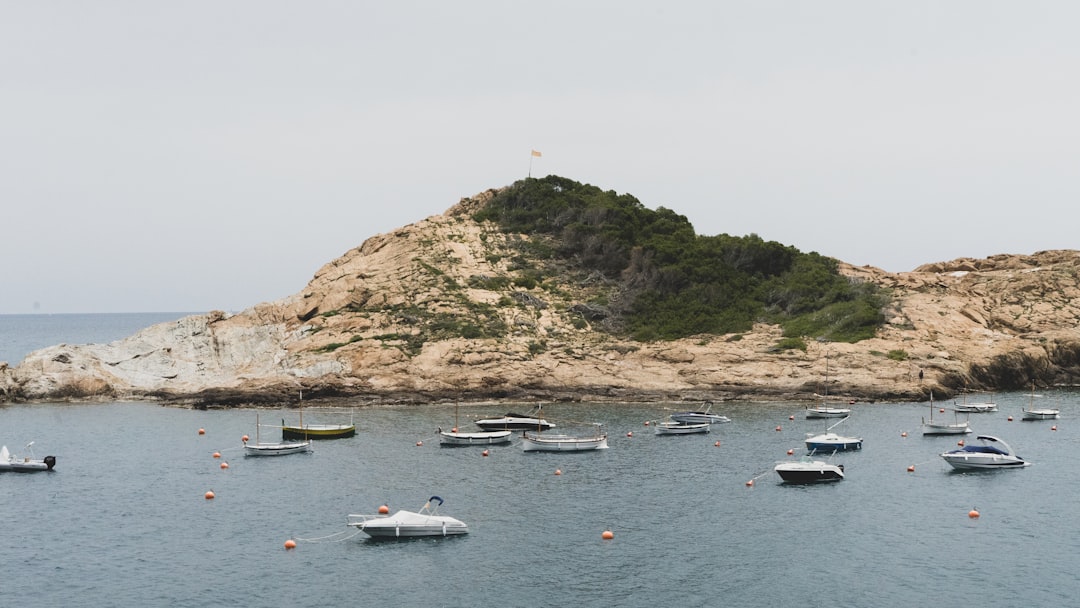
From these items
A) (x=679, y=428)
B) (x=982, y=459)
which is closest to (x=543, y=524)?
(x=679, y=428)

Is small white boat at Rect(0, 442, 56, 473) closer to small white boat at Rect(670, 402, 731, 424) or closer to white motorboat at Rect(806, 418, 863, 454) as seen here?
small white boat at Rect(670, 402, 731, 424)

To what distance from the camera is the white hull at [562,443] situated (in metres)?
84.8

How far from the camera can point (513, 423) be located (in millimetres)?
95312

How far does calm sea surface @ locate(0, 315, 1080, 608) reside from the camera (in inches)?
1943

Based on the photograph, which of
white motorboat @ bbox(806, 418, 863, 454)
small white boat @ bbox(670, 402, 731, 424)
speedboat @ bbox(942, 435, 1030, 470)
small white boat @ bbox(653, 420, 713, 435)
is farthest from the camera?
small white boat @ bbox(670, 402, 731, 424)

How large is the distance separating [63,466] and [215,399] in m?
32.4

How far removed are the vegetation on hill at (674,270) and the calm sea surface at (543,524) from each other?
35948 mm

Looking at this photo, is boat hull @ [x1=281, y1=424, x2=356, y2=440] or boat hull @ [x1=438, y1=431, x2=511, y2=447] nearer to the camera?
boat hull @ [x1=438, y1=431, x2=511, y2=447]

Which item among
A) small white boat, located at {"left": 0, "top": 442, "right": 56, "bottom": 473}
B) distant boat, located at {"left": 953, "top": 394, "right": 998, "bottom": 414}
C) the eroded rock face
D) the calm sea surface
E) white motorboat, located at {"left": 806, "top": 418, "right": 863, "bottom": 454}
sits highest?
the eroded rock face

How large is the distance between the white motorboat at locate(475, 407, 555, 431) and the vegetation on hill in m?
36.5

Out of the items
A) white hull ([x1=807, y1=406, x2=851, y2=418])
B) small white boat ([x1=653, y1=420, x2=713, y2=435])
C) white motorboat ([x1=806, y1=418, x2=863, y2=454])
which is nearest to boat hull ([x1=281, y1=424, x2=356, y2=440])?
small white boat ([x1=653, y1=420, x2=713, y2=435])

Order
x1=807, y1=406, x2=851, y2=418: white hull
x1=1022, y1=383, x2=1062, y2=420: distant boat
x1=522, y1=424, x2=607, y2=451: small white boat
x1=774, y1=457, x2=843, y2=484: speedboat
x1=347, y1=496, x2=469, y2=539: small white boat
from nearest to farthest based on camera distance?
1. x1=347, y1=496, x2=469, y2=539: small white boat
2. x1=774, y1=457, x2=843, y2=484: speedboat
3. x1=522, y1=424, x2=607, y2=451: small white boat
4. x1=1022, y1=383, x2=1062, y2=420: distant boat
5. x1=807, y1=406, x2=851, y2=418: white hull

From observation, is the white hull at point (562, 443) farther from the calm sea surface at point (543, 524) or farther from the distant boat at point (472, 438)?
the distant boat at point (472, 438)

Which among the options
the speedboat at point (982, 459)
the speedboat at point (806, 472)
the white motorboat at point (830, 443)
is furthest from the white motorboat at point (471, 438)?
the speedboat at point (982, 459)
